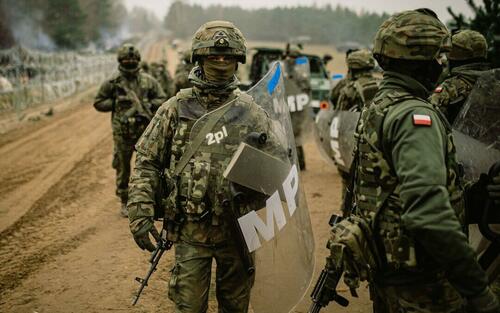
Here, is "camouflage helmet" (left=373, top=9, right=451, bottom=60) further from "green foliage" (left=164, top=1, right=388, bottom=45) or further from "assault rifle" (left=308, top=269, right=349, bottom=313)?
"green foliage" (left=164, top=1, right=388, bottom=45)

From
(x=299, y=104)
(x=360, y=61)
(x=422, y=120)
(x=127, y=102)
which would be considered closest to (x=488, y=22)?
(x=360, y=61)

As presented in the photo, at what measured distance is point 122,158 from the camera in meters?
6.34

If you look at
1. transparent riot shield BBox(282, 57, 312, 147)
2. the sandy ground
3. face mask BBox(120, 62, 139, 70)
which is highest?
face mask BBox(120, 62, 139, 70)

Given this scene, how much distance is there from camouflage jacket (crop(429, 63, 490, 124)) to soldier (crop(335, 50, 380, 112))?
146 centimetres

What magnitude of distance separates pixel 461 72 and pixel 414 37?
88.7 inches

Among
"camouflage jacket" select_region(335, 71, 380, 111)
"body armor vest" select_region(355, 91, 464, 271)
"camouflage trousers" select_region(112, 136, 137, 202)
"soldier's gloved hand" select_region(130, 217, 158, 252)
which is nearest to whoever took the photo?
"body armor vest" select_region(355, 91, 464, 271)

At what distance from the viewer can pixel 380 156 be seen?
212 centimetres

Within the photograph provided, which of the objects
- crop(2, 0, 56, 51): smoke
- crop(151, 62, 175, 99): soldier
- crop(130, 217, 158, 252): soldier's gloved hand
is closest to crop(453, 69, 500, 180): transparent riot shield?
crop(130, 217, 158, 252): soldier's gloved hand

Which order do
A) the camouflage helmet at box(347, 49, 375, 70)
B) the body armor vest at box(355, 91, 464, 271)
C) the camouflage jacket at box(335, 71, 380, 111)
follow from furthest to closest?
the camouflage helmet at box(347, 49, 375, 70) → the camouflage jacket at box(335, 71, 380, 111) → the body armor vest at box(355, 91, 464, 271)

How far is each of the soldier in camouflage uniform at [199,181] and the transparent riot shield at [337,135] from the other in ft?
8.22

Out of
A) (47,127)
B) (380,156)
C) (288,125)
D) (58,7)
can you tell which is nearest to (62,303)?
(288,125)

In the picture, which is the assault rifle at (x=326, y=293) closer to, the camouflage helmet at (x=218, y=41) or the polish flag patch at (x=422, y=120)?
the polish flag patch at (x=422, y=120)

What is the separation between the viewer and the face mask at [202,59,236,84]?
287 cm

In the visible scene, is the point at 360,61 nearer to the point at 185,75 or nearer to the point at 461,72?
the point at 461,72
